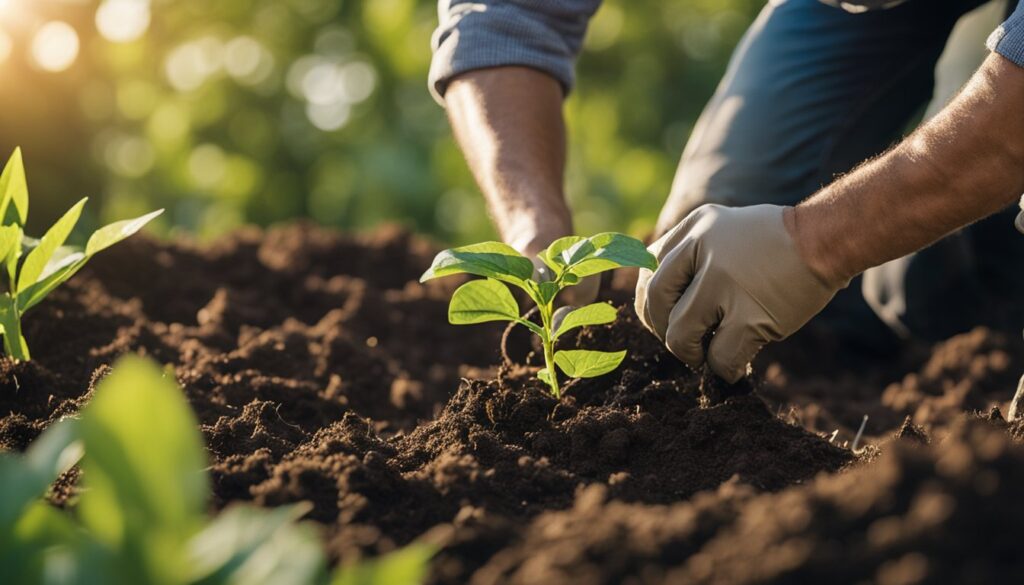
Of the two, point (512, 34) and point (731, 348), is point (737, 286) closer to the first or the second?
point (731, 348)

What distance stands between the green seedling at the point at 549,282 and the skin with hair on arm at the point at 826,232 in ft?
0.73

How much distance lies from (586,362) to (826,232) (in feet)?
1.35

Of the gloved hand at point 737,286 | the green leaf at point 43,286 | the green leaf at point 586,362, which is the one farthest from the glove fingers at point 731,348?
the green leaf at point 43,286

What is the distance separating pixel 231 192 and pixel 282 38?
2.81 ft

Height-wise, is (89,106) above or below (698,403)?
above

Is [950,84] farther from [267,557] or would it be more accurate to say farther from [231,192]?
[231,192]

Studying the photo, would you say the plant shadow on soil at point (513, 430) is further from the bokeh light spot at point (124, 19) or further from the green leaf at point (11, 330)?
the bokeh light spot at point (124, 19)

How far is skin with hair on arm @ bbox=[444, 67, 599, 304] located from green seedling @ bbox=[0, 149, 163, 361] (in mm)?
729

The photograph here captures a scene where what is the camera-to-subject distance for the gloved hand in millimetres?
1745

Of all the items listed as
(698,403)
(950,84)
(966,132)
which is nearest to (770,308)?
(698,403)

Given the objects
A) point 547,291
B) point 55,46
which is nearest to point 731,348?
point 547,291

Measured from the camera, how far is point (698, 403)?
174 centimetres

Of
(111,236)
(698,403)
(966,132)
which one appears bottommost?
(698,403)

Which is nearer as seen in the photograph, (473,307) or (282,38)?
(473,307)
